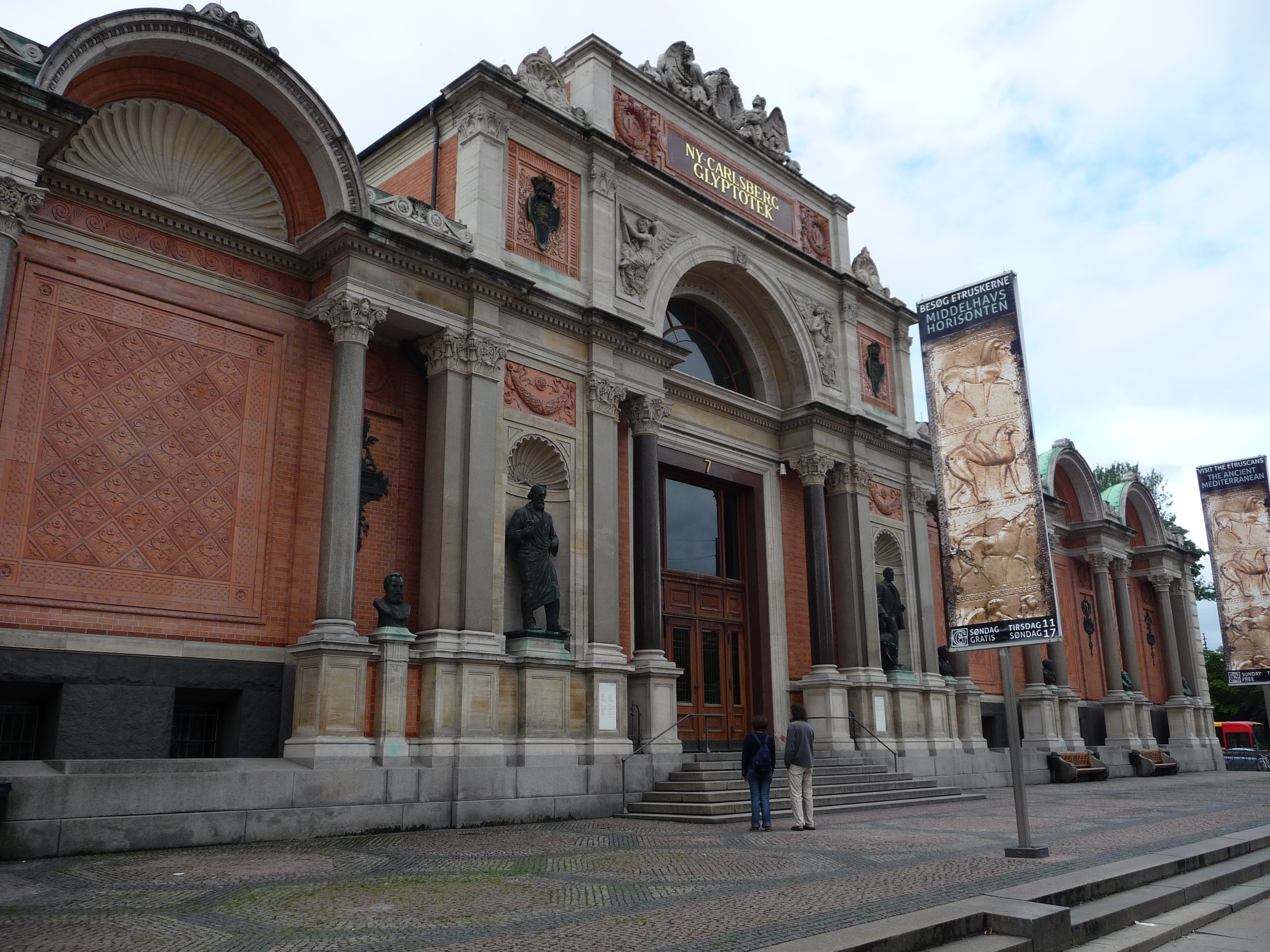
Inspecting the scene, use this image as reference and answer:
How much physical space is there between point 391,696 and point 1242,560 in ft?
52.4

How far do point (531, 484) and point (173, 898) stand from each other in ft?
30.9

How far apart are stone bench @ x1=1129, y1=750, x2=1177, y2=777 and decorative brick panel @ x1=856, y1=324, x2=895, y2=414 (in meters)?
13.9

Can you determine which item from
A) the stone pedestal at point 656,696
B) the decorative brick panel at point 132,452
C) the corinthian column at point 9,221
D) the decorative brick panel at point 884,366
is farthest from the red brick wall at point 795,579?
the corinthian column at point 9,221

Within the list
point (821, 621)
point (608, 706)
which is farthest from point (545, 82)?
Answer: point (821, 621)

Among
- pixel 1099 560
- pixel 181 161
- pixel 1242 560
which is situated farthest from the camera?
pixel 1099 560

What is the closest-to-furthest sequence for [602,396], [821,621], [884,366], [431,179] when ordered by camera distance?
[602,396] < [431,179] < [821,621] < [884,366]

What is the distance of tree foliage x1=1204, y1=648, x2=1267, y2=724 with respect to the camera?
55.5 m

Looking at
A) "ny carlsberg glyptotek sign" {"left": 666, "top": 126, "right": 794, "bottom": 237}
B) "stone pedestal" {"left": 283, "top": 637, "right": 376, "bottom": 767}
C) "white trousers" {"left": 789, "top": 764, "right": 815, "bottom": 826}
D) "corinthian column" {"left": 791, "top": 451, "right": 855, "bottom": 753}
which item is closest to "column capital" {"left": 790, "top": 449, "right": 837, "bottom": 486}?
"corinthian column" {"left": 791, "top": 451, "right": 855, "bottom": 753}

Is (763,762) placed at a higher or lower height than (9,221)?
A: lower

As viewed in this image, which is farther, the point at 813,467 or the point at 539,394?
the point at 813,467

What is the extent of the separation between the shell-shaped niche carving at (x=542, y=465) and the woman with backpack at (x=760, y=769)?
17.4ft

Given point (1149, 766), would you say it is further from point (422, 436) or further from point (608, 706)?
point (422, 436)

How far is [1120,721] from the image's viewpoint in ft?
101

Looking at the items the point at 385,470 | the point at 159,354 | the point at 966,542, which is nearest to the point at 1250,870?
the point at 966,542
